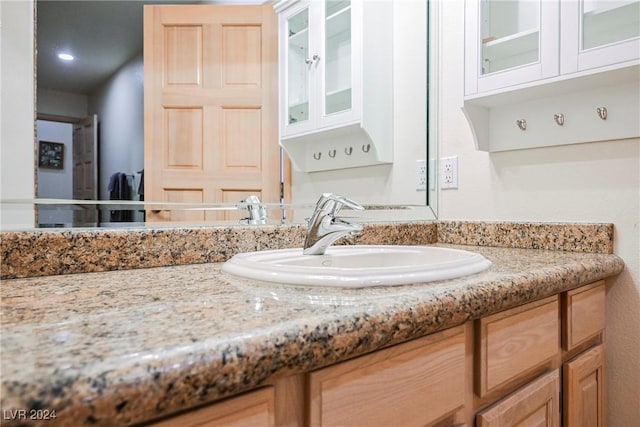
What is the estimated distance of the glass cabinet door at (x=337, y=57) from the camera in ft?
4.75

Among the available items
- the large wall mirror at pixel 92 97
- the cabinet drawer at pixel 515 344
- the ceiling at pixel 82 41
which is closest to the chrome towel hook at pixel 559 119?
the cabinet drawer at pixel 515 344

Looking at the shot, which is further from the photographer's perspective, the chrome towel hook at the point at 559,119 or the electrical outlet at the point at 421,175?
the electrical outlet at the point at 421,175

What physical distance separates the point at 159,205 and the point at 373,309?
2.17ft

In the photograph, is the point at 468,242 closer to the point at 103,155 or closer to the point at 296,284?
the point at 296,284

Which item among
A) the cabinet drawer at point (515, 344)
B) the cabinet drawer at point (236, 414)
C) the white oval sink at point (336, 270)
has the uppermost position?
the white oval sink at point (336, 270)

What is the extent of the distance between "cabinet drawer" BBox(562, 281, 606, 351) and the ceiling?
1100 millimetres

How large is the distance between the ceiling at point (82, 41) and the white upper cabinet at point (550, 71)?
37.1 inches

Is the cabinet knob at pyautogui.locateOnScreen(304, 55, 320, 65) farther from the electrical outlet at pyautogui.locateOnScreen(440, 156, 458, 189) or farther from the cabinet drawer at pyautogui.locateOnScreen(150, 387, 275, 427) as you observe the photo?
the cabinet drawer at pyautogui.locateOnScreen(150, 387, 275, 427)

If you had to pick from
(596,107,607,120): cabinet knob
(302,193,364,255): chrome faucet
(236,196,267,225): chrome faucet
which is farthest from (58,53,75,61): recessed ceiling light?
(596,107,607,120): cabinet knob

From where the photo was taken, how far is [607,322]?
3.78 feet

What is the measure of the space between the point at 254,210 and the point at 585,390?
922 mm

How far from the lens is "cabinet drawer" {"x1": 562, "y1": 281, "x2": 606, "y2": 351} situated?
94cm

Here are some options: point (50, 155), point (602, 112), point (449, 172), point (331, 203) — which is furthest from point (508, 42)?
point (50, 155)

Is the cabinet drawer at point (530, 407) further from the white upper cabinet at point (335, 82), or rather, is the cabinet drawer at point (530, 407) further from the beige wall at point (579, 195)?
the white upper cabinet at point (335, 82)
